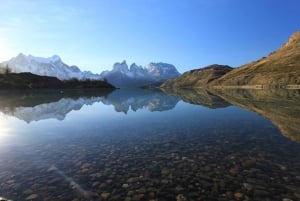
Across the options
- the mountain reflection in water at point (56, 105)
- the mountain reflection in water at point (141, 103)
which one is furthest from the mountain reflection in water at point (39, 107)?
the mountain reflection in water at point (141, 103)

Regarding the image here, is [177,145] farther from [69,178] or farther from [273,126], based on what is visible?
[273,126]

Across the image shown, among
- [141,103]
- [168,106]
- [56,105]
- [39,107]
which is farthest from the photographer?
[141,103]

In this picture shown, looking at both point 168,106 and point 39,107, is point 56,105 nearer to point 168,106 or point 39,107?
point 39,107

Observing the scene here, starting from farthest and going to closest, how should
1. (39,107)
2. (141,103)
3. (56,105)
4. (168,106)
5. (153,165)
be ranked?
(141,103), (56,105), (168,106), (39,107), (153,165)

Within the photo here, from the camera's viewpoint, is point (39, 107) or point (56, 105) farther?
point (56, 105)

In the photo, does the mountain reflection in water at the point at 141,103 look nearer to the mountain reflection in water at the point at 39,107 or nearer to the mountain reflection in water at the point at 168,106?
the mountain reflection in water at the point at 168,106

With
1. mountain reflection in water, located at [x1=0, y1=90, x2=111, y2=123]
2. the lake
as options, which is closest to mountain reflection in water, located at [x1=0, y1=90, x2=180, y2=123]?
mountain reflection in water, located at [x1=0, y1=90, x2=111, y2=123]

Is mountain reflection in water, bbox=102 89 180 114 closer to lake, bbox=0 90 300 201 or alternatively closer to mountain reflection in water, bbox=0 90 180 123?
mountain reflection in water, bbox=0 90 180 123

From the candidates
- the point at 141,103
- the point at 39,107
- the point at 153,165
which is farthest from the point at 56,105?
the point at 153,165

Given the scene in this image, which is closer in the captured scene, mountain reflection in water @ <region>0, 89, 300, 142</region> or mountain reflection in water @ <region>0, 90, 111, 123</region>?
mountain reflection in water @ <region>0, 89, 300, 142</region>

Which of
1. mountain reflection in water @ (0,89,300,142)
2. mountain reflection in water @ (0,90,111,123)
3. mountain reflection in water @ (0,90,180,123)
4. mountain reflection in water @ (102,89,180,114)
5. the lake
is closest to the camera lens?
the lake

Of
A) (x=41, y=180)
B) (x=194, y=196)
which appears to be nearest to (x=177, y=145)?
(x=194, y=196)

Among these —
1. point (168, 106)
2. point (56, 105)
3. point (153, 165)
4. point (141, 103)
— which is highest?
point (56, 105)

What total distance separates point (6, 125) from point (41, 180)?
26.5m
